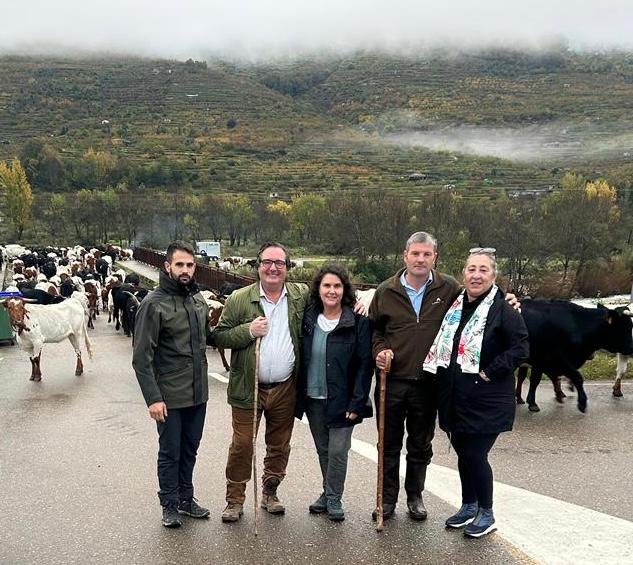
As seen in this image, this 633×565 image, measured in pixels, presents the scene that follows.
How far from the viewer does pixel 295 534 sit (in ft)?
15.6

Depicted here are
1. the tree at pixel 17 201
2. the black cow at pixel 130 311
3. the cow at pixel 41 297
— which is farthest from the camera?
the tree at pixel 17 201

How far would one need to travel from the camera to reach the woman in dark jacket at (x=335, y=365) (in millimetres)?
4727

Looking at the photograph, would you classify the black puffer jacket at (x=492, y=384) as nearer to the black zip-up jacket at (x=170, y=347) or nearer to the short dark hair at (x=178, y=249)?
the black zip-up jacket at (x=170, y=347)

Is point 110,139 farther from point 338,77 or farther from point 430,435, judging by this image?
point 430,435

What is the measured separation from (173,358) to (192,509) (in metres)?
1.21

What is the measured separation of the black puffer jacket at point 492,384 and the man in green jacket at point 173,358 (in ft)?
6.31

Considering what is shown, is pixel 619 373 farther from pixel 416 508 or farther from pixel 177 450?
pixel 177 450

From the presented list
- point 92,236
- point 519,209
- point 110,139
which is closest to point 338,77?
point 110,139

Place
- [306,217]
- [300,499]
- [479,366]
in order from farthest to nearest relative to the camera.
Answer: [306,217]
[300,499]
[479,366]

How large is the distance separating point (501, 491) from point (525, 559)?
123 centimetres

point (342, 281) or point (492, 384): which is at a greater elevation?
point (342, 281)

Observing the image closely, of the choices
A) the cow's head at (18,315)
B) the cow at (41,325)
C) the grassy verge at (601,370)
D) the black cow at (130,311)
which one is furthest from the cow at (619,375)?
the black cow at (130,311)

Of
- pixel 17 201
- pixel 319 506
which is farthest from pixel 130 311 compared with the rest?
pixel 17 201

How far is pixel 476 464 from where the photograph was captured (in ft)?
15.5
